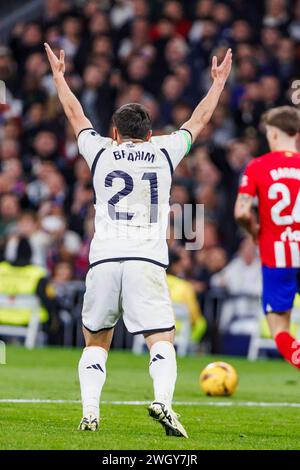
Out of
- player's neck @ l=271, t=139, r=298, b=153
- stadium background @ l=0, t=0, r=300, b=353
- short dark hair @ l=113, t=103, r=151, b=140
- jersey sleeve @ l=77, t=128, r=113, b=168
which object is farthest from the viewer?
stadium background @ l=0, t=0, r=300, b=353

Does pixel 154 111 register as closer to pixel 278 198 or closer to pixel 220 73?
pixel 278 198

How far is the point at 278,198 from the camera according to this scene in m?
10.2

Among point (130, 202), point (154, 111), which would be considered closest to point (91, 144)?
point (130, 202)

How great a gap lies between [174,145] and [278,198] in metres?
1.64

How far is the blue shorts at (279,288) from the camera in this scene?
10188mm

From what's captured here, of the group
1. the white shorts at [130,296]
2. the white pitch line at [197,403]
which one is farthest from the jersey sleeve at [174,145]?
the white pitch line at [197,403]

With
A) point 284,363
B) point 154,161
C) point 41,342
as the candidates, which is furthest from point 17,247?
point 154,161

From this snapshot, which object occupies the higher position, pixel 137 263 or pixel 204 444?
pixel 137 263

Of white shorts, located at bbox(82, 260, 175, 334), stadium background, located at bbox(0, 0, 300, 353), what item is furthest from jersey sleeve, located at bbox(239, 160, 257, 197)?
stadium background, located at bbox(0, 0, 300, 353)

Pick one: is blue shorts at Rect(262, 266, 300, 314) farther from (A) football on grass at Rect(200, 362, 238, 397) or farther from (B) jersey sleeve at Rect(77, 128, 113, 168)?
(A) football on grass at Rect(200, 362, 238, 397)

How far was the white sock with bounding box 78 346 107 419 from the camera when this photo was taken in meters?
8.57

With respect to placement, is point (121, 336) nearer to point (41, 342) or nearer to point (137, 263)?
point (41, 342)
